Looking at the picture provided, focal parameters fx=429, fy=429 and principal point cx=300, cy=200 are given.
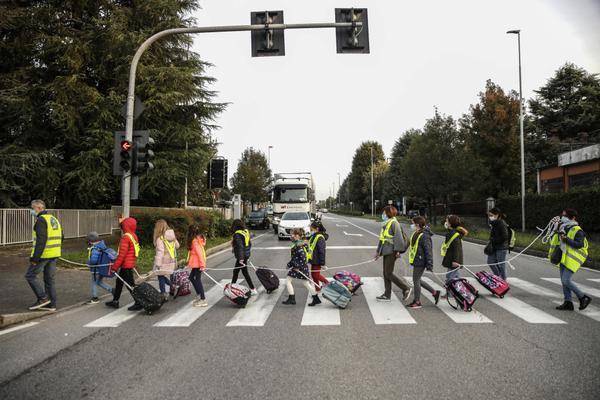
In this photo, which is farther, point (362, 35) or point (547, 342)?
point (362, 35)

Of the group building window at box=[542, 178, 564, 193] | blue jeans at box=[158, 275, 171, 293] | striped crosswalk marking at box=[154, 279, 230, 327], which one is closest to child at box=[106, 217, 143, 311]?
blue jeans at box=[158, 275, 171, 293]

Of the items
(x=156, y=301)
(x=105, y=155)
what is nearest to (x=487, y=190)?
(x=105, y=155)

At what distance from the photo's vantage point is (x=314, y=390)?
3799 mm

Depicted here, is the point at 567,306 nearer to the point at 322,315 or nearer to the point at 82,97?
the point at 322,315

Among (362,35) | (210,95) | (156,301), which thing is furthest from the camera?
(210,95)

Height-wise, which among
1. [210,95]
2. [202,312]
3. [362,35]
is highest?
[210,95]

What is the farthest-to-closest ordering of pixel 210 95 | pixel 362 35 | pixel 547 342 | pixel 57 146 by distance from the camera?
pixel 210 95, pixel 57 146, pixel 362 35, pixel 547 342

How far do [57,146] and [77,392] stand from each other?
17779 millimetres

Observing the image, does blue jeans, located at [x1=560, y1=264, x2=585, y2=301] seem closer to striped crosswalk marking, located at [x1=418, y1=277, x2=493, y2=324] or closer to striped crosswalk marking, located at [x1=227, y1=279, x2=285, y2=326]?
striped crosswalk marking, located at [x1=418, y1=277, x2=493, y2=324]

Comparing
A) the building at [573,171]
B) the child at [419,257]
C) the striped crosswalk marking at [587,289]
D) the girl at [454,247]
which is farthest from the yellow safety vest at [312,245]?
the building at [573,171]

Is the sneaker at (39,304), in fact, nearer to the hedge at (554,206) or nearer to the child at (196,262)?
the child at (196,262)

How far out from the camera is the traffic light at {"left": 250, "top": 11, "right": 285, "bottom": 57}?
8.90m

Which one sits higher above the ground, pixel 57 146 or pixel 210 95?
pixel 210 95

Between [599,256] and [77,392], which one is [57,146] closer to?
[77,392]
